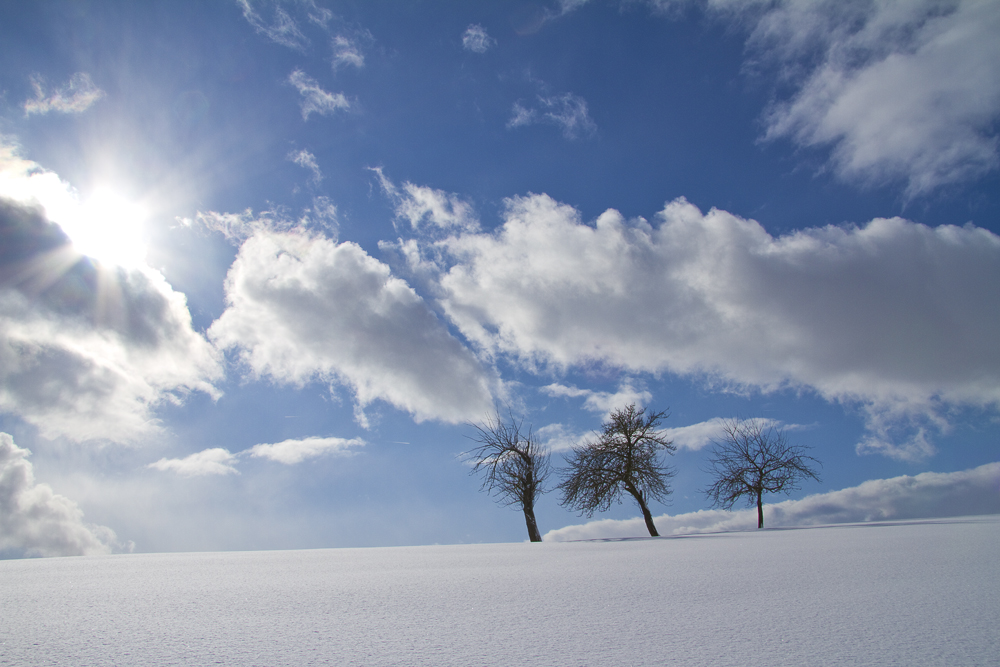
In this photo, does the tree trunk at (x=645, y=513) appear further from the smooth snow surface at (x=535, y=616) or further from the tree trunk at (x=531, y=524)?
the smooth snow surface at (x=535, y=616)

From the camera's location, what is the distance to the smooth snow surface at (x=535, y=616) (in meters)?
2.89

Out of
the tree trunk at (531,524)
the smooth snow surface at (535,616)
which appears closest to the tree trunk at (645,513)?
the tree trunk at (531,524)

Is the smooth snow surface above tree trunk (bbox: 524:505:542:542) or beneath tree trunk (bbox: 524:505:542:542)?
above

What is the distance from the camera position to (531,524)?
20859 mm

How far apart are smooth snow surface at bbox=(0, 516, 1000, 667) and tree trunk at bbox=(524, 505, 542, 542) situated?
15.1 meters

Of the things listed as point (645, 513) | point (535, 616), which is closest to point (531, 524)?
point (645, 513)

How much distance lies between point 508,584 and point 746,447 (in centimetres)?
2288

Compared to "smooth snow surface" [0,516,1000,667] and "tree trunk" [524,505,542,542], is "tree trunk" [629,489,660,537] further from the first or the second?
"smooth snow surface" [0,516,1000,667]

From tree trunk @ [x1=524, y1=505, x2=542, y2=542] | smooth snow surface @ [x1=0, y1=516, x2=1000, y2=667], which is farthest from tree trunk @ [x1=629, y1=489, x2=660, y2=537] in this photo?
smooth snow surface @ [x1=0, y1=516, x2=1000, y2=667]

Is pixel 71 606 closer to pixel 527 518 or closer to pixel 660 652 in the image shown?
pixel 660 652

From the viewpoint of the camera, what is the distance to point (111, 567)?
775cm

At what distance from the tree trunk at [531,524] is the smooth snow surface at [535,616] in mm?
15065

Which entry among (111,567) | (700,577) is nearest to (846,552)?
(700,577)

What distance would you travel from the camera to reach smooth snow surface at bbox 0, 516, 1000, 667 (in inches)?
114
